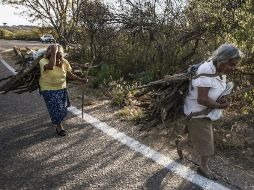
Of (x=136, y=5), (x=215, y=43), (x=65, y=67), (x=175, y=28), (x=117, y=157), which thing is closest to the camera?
(x=117, y=157)

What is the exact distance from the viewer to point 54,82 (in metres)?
7.15

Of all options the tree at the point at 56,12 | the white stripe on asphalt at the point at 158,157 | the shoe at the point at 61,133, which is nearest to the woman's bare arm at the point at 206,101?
the white stripe on asphalt at the point at 158,157

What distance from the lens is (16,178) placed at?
504cm

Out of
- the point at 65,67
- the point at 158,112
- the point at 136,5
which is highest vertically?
the point at 136,5

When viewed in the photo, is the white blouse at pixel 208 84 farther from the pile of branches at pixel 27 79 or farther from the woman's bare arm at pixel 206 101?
the pile of branches at pixel 27 79

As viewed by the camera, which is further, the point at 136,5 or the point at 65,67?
the point at 136,5

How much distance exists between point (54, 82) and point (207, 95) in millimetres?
3081

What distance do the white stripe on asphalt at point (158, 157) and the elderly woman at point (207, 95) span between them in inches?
5.6

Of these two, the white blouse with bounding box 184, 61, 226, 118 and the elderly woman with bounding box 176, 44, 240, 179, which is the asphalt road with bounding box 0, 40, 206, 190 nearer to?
the elderly woman with bounding box 176, 44, 240, 179

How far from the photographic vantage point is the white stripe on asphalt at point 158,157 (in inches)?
190

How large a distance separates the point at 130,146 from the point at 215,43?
353 cm

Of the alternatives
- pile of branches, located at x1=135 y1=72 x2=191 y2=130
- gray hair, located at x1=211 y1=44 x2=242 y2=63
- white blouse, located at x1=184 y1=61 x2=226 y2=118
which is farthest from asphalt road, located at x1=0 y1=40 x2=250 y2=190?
gray hair, located at x1=211 y1=44 x2=242 y2=63

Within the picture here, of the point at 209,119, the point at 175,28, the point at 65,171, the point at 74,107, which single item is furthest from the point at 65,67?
the point at 175,28

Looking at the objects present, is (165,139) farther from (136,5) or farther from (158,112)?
(136,5)
